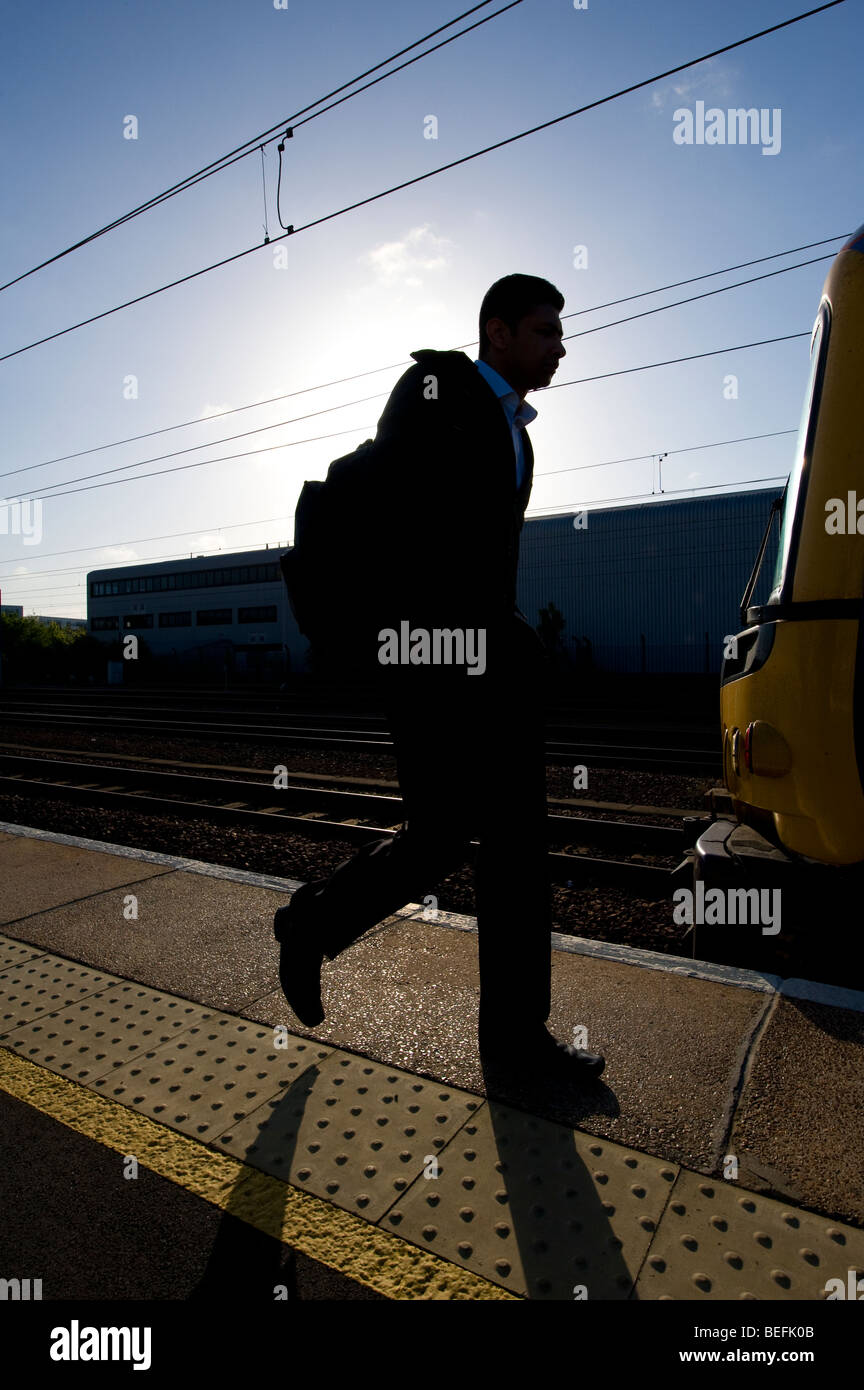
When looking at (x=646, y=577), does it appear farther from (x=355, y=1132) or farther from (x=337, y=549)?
(x=355, y=1132)

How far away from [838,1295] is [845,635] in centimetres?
174

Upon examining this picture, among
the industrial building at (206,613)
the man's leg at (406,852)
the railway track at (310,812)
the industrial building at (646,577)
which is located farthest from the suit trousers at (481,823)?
the industrial building at (206,613)

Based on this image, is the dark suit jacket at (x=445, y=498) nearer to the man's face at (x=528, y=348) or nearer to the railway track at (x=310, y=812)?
the man's face at (x=528, y=348)

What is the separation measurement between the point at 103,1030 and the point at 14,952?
3.03ft

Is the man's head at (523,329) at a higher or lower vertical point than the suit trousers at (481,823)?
higher

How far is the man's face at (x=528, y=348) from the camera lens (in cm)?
227

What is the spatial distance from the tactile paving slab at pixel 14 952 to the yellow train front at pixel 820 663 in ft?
8.96

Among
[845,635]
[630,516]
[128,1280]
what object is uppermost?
[630,516]

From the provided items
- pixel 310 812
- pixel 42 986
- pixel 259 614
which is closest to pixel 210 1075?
pixel 42 986

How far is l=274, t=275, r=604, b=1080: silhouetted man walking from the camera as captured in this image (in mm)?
2023

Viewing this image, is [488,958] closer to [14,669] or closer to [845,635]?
[845,635]

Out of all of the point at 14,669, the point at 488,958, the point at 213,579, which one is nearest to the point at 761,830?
the point at 488,958

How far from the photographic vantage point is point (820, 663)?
2602mm
